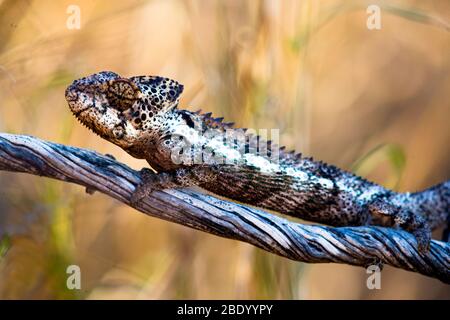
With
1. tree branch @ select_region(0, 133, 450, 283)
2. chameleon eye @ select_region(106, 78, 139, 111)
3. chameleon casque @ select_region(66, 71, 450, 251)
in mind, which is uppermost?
chameleon eye @ select_region(106, 78, 139, 111)

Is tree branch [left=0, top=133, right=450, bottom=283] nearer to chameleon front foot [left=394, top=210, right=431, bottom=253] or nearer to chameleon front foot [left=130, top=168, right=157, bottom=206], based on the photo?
chameleon front foot [left=130, top=168, right=157, bottom=206]

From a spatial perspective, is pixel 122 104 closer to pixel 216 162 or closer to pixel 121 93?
pixel 121 93

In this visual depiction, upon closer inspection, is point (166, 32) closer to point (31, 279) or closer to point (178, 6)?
point (178, 6)

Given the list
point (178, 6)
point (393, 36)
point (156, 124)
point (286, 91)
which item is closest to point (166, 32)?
point (178, 6)

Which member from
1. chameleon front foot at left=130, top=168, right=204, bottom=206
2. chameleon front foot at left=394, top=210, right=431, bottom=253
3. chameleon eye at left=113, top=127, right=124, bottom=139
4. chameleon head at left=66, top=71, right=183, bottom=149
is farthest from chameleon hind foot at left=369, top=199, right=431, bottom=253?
chameleon eye at left=113, top=127, right=124, bottom=139

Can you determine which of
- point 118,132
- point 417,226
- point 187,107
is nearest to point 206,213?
point 118,132

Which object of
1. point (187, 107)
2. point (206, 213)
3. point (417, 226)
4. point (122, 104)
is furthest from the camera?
point (187, 107)

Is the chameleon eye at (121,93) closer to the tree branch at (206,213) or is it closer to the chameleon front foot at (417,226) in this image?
the tree branch at (206,213)
